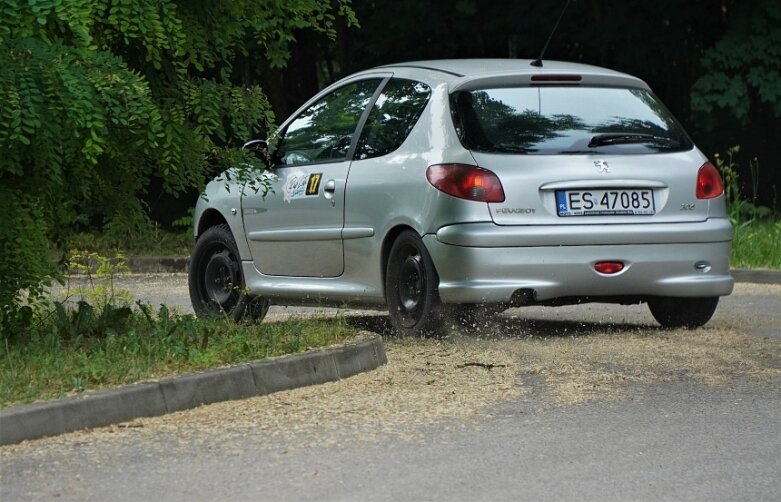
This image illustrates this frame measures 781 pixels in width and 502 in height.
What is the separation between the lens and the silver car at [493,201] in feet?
29.2

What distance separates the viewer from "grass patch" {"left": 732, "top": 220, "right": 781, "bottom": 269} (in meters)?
14.9

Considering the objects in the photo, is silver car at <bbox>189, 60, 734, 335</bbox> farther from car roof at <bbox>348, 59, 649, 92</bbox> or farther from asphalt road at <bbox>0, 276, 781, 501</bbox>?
asphalt road at <bbox>0, 276, 781, 501</bbox>

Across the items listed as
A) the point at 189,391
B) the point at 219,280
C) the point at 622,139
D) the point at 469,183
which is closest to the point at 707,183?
the point at 622,139

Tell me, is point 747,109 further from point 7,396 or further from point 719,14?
point 7,396

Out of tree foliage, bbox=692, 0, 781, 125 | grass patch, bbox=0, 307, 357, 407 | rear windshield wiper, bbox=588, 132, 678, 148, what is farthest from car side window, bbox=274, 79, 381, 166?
tree foliage, bbox=692, 0, 781, 125

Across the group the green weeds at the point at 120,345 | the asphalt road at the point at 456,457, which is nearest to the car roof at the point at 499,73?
the green weeds at the point at 120,345

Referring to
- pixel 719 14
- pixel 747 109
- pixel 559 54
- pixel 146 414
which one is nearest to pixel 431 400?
pixel 146 414

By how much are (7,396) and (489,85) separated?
398 centimetres

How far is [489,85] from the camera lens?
9.38 meters

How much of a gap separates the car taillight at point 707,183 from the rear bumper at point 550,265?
0.94 ft

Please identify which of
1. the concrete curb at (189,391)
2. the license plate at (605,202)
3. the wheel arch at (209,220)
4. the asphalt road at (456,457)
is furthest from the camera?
the wheel arch at (209,220)

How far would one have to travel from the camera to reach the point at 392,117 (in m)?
9.77

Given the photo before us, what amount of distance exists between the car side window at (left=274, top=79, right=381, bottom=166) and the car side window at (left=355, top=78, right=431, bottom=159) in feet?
0.49

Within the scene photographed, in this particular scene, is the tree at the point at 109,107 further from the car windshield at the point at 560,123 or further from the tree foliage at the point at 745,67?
the tree foliage at the point at 745,67
